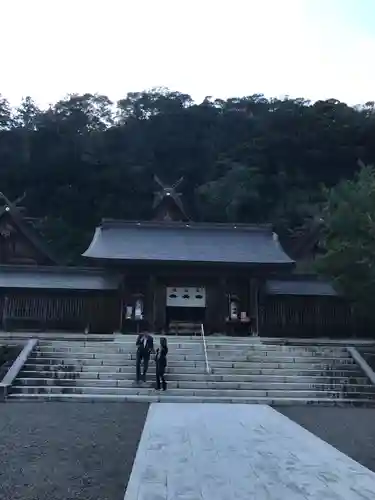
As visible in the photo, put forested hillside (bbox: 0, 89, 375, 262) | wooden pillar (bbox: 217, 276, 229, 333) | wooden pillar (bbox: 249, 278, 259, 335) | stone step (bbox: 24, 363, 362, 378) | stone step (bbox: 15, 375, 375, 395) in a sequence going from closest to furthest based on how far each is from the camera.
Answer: stone step (bbox: 15, 375, 375, 395) < stone step (bbox: 24, 363, 362, 378) < wooden pillar (bbox: 249, 278, 259, 335) < wooden pillar (bbox: 217, 276, 229, 333) < forested hillside (bbox: 0, 89, 375, 262)

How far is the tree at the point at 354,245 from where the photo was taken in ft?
58.2

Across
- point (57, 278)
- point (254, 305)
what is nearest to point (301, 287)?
point (254, 305)

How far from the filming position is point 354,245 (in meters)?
18.0

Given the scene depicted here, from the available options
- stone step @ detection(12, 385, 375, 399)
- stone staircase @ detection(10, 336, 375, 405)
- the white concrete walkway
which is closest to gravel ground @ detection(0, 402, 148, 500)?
the white concrete walkway

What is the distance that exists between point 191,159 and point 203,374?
47833 millimetres

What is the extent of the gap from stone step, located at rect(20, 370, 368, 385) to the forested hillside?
33785mm

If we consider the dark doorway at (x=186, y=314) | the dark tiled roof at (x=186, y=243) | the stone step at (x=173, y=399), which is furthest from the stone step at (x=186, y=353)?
the dark doorway at (x=186, y=314)

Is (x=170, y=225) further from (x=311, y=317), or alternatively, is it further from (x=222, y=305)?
(x=311, y=317)

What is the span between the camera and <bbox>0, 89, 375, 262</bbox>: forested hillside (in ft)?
174

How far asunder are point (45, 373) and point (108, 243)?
10322mm

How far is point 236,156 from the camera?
58.9 m

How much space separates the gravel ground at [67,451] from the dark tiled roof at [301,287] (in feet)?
42.2

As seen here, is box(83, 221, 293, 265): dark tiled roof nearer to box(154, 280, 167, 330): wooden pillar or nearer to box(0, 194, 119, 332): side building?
box(154, 280, 167, 330): wooden pillar

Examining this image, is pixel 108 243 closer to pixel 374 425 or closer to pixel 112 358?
pixel 112 358
